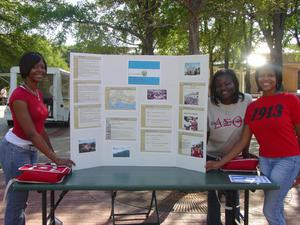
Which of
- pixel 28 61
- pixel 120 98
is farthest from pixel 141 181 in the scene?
pixel 28 61

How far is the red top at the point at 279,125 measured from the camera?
10.9ft

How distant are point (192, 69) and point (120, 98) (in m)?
0.66

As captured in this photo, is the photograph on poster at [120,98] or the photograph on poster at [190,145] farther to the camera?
the photograph on poster at [120,98]

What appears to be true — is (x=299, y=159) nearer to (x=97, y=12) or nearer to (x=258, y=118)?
(x=258, y=118)

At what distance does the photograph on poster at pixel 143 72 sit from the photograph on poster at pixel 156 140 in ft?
1.40

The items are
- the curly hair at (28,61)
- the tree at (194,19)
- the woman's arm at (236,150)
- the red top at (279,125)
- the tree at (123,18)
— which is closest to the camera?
the red top at (279,125)

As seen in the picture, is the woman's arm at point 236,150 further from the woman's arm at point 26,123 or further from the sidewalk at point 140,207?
the sidewalk at point 140,207

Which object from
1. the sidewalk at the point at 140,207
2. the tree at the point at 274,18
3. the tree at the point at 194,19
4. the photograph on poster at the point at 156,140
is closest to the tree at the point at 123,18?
the tree at the point at 194,19

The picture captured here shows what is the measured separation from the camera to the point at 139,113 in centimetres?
381

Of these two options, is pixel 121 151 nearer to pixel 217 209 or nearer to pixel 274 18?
pixel 217 209

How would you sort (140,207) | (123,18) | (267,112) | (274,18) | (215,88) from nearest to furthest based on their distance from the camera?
(267,112) → (215,88) → (140,207) → (123,18) → (274,18)

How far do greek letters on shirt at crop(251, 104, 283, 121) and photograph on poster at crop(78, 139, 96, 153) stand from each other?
1.33m

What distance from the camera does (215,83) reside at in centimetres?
382

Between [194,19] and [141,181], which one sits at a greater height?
[194,19]
